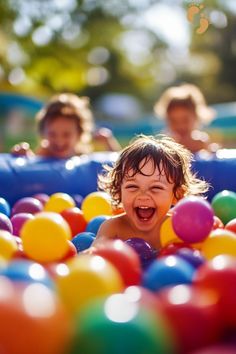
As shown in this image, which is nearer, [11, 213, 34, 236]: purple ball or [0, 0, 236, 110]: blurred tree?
[11, 213, 34, 236]: purple ball

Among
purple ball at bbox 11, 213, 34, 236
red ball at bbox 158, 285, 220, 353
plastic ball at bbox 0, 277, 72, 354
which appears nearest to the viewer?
plastic ball at bbox 0, 277, 72, 354

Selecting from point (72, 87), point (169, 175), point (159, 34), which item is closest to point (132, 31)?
point (159, 34)

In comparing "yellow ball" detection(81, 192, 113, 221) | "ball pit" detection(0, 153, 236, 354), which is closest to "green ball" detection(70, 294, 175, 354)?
"ball pit" detection(0, 153, 236, 354)

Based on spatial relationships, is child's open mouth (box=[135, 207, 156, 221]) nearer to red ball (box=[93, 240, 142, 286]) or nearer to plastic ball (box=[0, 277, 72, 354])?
red ball (box=[93, 240, 142, 286])

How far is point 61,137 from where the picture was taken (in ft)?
11.5

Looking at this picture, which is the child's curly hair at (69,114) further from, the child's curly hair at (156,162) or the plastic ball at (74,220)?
the child's curly hair at (156,162)

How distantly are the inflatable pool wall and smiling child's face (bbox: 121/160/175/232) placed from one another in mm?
1029

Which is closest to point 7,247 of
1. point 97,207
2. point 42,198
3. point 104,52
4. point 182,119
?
point 97,207

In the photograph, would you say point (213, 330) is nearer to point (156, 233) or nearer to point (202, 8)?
point (156, 233)

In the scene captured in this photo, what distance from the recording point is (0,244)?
156cm

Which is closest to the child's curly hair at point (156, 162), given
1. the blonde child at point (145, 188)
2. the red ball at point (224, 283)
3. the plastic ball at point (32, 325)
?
the blonde child at point (145, 188)

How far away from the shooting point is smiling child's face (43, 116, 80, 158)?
3494 mm

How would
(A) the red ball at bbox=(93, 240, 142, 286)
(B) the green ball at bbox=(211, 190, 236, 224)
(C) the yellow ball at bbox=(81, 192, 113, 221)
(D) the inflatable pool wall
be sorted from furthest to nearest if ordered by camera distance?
(D) the inflatable pool wall, (C) the yellow ball at bbox=(81, 192, 113, 221), (B) the green ball at bbox=(211, 190, 236, 224), (A) the red ball at bbox=(93, 240, 142, 286)

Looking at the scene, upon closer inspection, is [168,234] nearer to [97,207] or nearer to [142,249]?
[142,249]
